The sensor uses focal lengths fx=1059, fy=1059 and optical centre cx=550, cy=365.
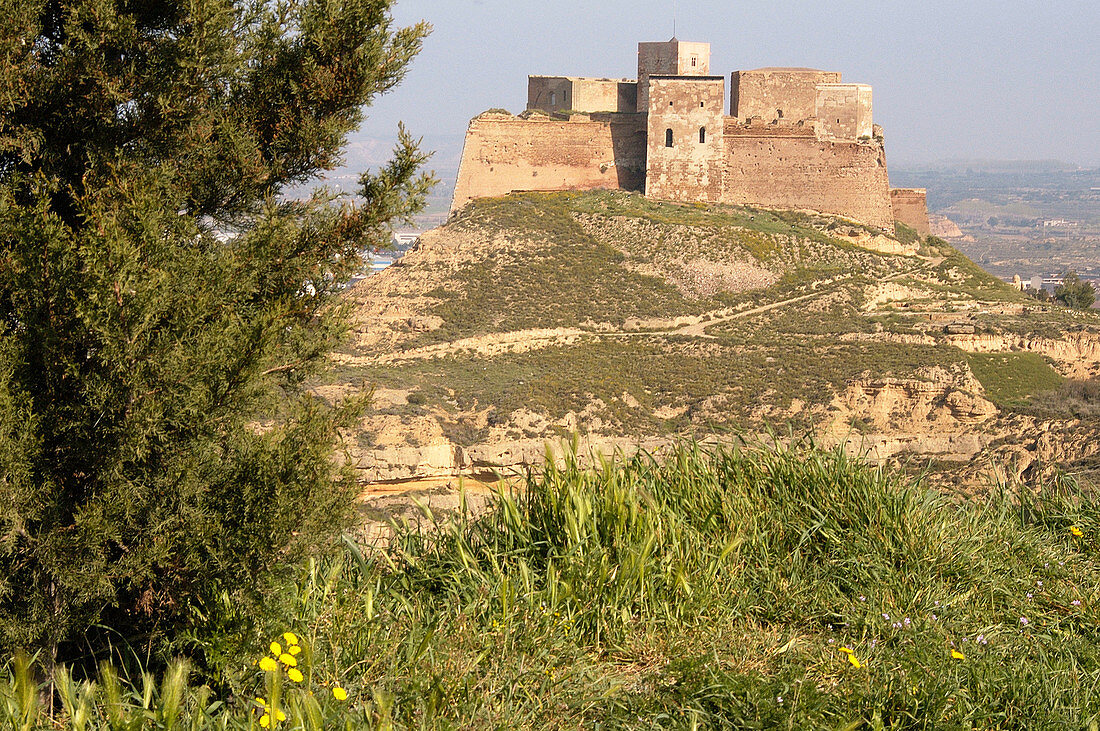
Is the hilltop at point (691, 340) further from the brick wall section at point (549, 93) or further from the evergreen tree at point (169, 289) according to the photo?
the evergreen tree at point (169, 289)

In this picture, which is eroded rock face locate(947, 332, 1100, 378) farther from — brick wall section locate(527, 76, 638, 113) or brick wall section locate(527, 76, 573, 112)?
brick wall section locate(527, 76, 573, 112)

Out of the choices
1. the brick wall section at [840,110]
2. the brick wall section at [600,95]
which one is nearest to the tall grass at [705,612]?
the brick wall section at [840,110]

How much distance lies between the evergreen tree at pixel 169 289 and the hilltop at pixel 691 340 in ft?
42.0

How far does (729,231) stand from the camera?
28.5m

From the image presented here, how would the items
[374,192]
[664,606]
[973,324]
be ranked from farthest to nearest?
[973,324], [374,192], [664,606]

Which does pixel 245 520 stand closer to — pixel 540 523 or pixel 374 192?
pixel 540 523

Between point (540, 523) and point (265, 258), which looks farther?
point (540, 523)

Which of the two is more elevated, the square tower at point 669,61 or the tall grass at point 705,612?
the square tower at point 669,61

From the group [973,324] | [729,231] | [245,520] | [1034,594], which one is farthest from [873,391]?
[245,520]

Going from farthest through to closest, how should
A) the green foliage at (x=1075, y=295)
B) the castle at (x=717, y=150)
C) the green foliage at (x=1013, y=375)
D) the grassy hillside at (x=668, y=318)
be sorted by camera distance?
the green foliage at (x=1075, y=295) < the castle at (x=717, y=150) < the green foliage at (x=1013, y=375) < the grassy hillside at (x=668, y=318)

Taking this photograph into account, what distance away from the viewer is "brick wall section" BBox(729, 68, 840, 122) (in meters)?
30.3

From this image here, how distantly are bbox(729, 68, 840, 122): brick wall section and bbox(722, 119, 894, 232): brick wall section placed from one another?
822mm

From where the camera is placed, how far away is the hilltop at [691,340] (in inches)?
787

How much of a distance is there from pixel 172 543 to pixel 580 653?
1371mm
